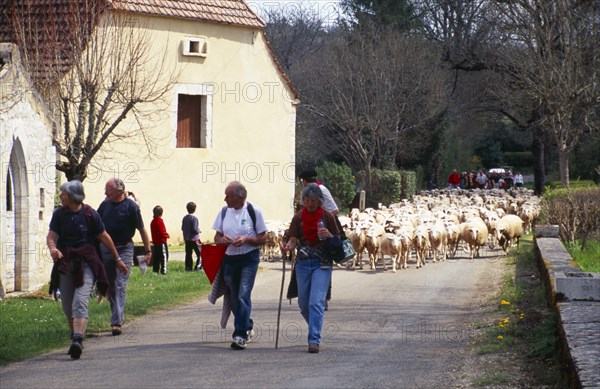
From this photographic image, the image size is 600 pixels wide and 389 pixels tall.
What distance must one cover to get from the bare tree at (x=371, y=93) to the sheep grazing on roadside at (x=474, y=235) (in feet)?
58.9

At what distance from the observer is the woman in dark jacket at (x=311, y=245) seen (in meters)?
10.1

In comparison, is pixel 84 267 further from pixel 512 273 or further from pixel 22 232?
pixel 512 273

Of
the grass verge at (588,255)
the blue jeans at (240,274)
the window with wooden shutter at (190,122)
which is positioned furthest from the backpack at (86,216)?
the window with wooden shutter at (190,122)

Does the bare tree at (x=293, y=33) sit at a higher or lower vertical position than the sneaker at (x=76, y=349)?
higher

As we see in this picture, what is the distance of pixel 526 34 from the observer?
110 feet

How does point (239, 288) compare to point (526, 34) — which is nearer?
point (239, 288)

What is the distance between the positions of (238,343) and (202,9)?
18.1 metres

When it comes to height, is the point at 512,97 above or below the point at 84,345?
above

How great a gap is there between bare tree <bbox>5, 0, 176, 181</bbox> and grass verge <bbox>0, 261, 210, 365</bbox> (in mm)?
3052

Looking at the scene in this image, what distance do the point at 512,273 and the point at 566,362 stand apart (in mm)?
10289

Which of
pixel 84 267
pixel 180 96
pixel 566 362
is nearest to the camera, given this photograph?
pixel 566 362

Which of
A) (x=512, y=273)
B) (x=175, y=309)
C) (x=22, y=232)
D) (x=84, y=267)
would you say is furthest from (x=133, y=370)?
(x=512, y=273)

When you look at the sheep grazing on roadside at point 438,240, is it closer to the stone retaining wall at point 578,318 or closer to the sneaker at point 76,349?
the stone retaining wall at point 578,318

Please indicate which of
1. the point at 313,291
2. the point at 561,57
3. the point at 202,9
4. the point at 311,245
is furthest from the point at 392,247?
the point at 561,57
